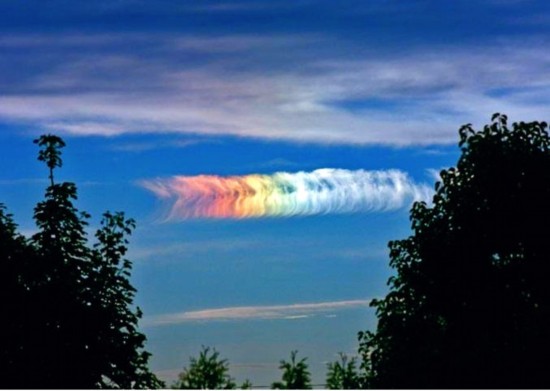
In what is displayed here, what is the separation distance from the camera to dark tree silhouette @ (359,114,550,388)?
38.6 m

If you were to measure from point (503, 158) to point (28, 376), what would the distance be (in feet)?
65.3

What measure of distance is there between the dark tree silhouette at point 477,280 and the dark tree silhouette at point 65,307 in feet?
31.8

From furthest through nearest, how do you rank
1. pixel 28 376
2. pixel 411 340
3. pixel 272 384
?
pixel 411 340
pixel 28 376
pixel 272 384

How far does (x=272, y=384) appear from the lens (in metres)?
28.0

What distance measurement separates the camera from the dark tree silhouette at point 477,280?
3856 centimetres

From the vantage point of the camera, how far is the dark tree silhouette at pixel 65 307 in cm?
3859

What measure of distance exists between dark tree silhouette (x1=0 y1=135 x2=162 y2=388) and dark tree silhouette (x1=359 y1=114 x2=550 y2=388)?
31.8ft

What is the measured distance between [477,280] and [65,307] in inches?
611

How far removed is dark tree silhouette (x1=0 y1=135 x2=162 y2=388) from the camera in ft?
127

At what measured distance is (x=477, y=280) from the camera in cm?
4047

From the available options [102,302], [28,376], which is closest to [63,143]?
[102,302]

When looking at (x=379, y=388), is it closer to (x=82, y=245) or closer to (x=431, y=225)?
(x=431, y=225)

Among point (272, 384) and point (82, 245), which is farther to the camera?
point (82, 245)

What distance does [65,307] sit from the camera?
130 feet
